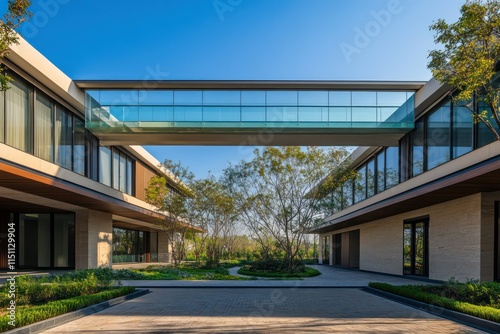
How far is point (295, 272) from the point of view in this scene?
884 inches

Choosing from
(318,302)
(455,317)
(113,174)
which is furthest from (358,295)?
(113,174)

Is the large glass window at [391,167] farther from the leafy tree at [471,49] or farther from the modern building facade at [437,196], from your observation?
the leafy tree at [471,49]

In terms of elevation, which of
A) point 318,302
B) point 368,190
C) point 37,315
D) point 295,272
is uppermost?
point 368,190

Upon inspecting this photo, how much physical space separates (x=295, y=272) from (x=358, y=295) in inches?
346

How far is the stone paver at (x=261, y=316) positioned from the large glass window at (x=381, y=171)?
1304cm

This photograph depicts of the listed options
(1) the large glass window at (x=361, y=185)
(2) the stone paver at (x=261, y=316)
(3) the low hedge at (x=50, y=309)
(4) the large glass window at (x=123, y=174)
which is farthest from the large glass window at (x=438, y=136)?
(4) the large glass window at (x=123, y=174)

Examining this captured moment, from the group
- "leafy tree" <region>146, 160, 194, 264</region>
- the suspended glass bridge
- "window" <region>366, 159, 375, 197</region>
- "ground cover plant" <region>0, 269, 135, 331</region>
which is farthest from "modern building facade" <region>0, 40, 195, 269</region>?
"window" <region>366, 159, 375, 197</region>

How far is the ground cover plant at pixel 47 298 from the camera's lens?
8.13 m

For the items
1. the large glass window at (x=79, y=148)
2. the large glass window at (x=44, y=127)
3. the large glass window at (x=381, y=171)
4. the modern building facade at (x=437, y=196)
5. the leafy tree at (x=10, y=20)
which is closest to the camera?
the leafy tree at (x=10, y=20)

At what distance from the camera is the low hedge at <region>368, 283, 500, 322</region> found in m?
8.67

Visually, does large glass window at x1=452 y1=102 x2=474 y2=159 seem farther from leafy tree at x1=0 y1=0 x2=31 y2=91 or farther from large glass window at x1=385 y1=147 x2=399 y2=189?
leafy tree at x1=0 y1=0 x2=31 y2=91

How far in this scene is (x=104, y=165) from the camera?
24609 millimetres

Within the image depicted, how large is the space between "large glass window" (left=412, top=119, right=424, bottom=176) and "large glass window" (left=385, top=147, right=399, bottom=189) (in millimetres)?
2494

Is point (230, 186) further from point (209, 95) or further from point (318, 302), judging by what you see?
point (318, 302)
